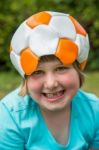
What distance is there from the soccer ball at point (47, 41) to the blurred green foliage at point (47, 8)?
5.37 m

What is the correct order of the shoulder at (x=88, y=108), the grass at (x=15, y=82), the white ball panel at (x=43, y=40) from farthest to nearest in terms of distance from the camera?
the grass at (x=15, y=82), the shoulder at (x=88, y=108), the white ball panel at (x=43, y=40)

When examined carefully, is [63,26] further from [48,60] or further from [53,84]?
[53,84]

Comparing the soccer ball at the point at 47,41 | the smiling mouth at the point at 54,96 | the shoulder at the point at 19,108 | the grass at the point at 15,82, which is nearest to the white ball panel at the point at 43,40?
the soccer ball at the point at 47,41

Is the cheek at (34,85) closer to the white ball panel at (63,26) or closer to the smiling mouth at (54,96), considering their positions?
the smiling mouth at (54,96)

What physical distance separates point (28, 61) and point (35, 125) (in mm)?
485

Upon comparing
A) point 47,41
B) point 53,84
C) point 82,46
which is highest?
point 47,41

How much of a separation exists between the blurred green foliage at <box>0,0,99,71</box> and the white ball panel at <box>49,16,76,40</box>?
539cm

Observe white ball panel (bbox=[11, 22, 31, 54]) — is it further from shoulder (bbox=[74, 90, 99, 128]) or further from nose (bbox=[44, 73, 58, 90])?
shoulder (bbox=[74, 90, 99, 128])

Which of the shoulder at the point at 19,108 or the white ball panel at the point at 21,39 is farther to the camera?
the shoulder at the point at 19,108

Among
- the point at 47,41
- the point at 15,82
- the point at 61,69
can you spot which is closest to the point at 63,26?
the point at 47,41

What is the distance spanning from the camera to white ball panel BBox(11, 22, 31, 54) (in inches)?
132

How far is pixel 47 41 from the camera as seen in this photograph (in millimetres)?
3314

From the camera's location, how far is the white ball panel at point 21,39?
335 centimetres

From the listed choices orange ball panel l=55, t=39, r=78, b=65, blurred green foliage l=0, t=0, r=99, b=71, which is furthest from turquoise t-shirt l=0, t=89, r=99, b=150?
blurred green foliage l=0, t=0, r=99, b=71
